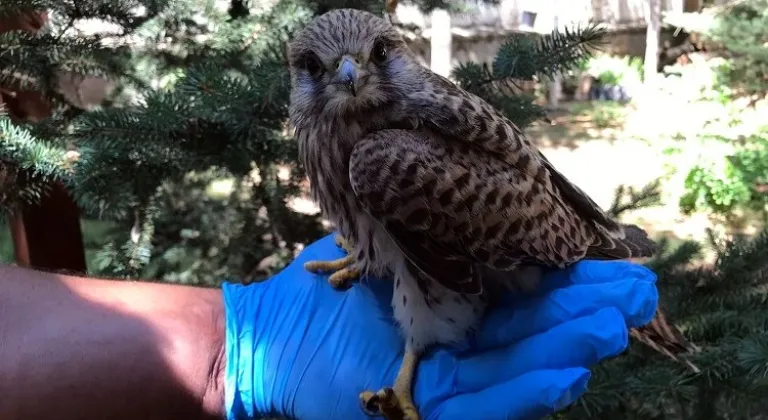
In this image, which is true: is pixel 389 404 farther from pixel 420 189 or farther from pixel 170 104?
pixel 170 104

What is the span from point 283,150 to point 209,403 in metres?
0.81

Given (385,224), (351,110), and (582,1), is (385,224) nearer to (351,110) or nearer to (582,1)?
(351,110)

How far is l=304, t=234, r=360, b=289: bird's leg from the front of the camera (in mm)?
1676

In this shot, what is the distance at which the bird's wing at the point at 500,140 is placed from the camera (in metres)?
1.41

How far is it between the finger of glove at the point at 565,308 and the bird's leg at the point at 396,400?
0.18 m

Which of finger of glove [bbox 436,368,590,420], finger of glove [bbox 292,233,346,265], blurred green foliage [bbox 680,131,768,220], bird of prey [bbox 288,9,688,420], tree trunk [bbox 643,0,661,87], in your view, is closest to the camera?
finger of glove [bbox 436,368,590,420]

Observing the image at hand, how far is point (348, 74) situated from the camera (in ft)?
4.72

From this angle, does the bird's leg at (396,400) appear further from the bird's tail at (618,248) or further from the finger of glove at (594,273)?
the bird's tail at (618,248)

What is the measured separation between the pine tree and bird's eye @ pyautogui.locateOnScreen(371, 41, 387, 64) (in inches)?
11.6

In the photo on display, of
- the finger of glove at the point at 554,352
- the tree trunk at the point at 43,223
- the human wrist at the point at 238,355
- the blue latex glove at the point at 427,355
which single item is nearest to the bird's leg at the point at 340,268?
the blue latex glove at the point at 427,355

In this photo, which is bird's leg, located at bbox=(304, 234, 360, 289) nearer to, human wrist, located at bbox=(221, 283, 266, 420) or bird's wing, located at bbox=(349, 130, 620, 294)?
human wrist, located at bbox=(221, 283, 266, 420)

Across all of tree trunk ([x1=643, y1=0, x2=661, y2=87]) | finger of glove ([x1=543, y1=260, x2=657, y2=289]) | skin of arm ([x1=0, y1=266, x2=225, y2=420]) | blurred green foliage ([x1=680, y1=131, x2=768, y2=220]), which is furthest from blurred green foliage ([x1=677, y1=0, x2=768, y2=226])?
skin of arm ([x1=0, y1=266, x2=225, y2=420])

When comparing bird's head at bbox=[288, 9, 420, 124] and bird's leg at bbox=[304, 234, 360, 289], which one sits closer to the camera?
bird's head at bbox=[288, 9, 420, 124]

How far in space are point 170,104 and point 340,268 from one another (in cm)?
65
